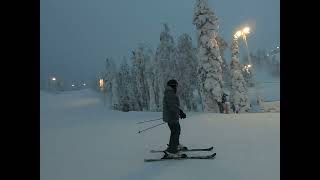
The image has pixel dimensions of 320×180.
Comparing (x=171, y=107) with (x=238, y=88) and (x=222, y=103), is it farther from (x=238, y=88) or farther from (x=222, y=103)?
(x=238, y=88)

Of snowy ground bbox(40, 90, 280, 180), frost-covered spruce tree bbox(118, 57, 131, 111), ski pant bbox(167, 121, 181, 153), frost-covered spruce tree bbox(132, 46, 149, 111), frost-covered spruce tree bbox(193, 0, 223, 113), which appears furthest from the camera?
frost-covered spruce tree bbox(132, 46, 149, 111)

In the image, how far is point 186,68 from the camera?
52438 millimetres

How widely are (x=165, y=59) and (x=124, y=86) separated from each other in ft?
43.2

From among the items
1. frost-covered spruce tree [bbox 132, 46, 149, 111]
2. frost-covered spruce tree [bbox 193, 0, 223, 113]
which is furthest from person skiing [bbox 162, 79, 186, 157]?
frost-covered spruce tree [bbox 132, 46, 149, 111]

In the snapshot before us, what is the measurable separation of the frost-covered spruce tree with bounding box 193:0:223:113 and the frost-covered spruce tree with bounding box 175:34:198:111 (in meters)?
23.0

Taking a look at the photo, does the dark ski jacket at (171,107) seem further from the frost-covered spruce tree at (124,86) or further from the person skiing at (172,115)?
the frost-covered spruce tree at (124,86)

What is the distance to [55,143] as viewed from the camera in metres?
12.6

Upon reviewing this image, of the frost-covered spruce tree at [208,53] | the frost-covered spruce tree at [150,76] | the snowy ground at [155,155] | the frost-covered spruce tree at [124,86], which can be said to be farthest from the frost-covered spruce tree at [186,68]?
the snowy ground at [155,155]

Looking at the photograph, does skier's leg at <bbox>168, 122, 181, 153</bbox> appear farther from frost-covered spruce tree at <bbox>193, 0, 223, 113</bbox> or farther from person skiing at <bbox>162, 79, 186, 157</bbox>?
frost-covered spruce tree at <bbox>193, 0, 223, 113</bbox>

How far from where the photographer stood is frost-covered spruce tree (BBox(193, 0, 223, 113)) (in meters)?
28.2

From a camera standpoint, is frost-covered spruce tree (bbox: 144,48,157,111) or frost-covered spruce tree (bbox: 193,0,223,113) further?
frost-covered spruce tree (bbox: 144,48,157,111)

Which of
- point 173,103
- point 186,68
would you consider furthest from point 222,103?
point 186,68
